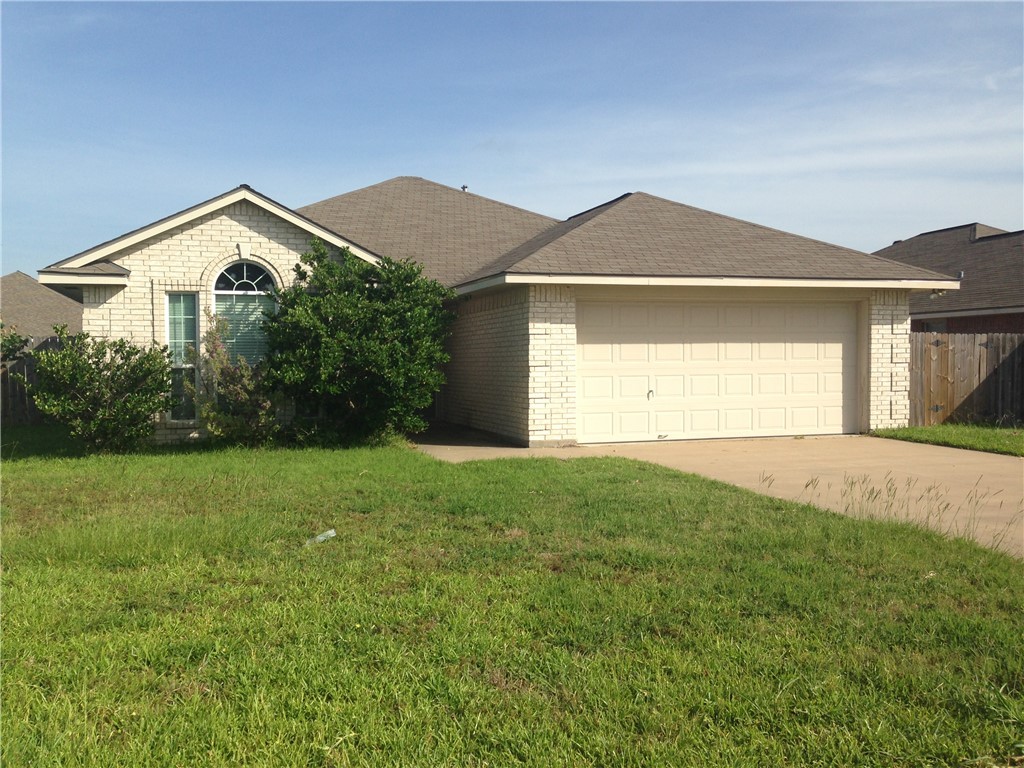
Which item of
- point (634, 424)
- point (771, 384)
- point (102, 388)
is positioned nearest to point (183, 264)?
point (102, 388)

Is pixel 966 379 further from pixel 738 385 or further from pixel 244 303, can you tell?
pixel 244 303

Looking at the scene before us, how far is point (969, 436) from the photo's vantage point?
15055 mm

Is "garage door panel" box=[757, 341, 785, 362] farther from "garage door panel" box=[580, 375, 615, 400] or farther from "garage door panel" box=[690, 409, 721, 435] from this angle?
"garage door panel" box=[580, 375, 615, 400]

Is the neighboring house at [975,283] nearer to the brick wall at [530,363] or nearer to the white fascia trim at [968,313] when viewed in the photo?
the white fascia trim at [968,313]

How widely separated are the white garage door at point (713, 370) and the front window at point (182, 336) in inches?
254

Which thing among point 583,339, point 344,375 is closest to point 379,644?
point 344,375

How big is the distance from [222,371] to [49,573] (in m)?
7.29

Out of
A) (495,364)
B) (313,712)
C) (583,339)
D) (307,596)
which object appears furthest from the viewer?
(495,364)

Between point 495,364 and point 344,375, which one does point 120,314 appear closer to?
point 344,375

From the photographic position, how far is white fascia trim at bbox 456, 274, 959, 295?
13.6 meters

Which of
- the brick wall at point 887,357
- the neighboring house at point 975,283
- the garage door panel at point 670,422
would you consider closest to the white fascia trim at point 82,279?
the garage door panel at point 670,422

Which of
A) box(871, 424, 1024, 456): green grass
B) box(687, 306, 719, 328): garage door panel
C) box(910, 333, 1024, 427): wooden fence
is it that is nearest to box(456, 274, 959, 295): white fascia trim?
box(687, 306, 719, 328): garage door panel

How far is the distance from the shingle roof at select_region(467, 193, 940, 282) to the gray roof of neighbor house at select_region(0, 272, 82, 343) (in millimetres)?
17894

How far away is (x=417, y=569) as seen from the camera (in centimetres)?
641
